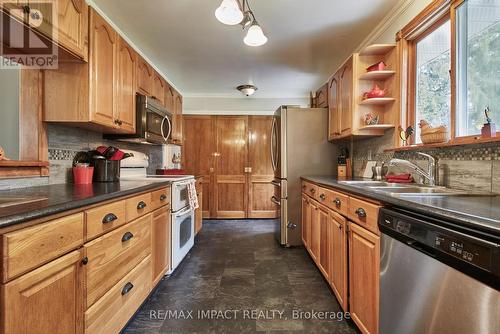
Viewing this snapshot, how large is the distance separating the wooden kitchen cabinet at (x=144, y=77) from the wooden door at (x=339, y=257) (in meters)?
2.14

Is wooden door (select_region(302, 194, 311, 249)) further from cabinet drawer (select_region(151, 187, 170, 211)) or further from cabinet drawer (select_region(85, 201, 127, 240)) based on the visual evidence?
cabinet drawer (select_region(85, 201, 127, 240))

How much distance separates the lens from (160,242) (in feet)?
6.19

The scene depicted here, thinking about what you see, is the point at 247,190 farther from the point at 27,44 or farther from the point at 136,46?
the point at 27,44

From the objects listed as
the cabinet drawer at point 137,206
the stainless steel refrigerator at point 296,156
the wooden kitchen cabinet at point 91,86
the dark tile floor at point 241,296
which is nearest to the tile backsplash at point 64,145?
the wooden kitchen cabinet at point 91,86

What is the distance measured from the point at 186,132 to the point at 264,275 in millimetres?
3006

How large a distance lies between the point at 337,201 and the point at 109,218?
140 cm

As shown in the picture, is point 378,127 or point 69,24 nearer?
point 69,24

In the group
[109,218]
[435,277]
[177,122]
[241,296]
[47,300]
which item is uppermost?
[177,122]

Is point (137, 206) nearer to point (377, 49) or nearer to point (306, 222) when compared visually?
point (306, 222)

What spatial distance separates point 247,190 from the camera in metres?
4.28

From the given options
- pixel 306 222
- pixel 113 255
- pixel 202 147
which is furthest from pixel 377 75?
pixel 202 147

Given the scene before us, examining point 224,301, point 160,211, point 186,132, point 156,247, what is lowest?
point 224,301

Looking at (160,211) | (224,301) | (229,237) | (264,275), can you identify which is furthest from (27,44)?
(229,237)

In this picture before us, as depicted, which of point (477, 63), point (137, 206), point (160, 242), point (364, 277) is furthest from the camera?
point (160, 242)
